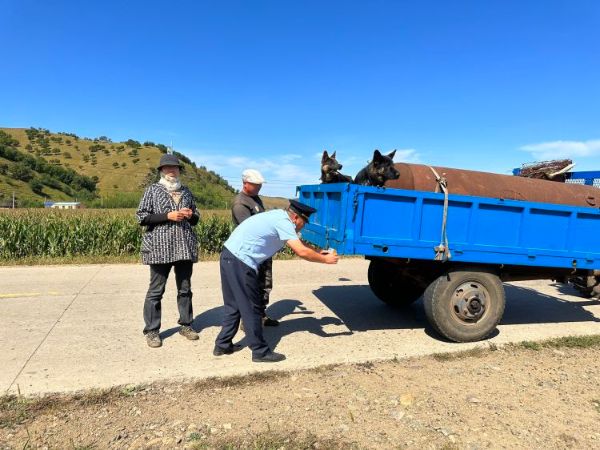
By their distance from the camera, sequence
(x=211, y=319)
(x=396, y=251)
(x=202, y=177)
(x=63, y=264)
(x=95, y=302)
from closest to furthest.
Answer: (x=396, y=251)
(x=211, y=319)
(x=95, y=302)
(x=63, y=264)
(x=202, y=177)

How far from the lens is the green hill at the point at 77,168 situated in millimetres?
53062

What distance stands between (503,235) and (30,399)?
4.85 meters

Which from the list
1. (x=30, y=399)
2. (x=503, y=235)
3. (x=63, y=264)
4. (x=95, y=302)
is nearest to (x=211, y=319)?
(x=95, y=302)

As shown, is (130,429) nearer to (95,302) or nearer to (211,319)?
(211,319)

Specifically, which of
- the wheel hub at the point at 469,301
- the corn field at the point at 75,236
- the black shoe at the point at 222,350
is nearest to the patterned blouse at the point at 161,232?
the black shoe at the point at 222,350

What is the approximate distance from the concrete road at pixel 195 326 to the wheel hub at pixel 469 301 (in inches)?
14.3

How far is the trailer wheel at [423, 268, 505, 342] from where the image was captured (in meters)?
4.86

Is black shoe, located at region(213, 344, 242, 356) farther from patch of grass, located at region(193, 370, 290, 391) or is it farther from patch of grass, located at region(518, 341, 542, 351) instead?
patch of grass, located at region(518, 341, 542, 351)

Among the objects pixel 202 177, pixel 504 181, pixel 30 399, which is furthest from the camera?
pixel 202 177

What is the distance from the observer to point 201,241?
1234 centimetres

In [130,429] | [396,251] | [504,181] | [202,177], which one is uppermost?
[202,177]

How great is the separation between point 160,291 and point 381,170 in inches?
105

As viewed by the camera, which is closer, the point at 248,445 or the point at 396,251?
the point at 248,445

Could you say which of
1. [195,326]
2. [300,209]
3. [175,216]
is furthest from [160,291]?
[300,209]
